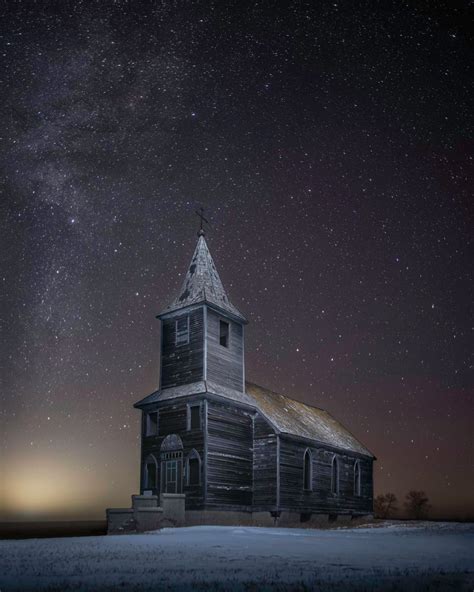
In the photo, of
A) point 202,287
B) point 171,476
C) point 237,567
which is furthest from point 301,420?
point 237,567

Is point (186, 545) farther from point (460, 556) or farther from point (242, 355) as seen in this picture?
point (242, 355)

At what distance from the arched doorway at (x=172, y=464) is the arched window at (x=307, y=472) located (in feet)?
28.3

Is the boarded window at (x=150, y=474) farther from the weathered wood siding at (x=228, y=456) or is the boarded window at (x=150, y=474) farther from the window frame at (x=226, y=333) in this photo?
the window frame at (x=226, y=333)

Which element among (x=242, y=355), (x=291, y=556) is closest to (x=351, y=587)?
(x=291, y=556)

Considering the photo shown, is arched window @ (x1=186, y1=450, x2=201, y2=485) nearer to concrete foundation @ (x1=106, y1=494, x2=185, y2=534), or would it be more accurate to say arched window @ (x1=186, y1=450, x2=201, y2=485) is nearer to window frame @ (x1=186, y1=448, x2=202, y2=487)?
window frame @ (x1=186, y1=448, x2=202, y2=487)

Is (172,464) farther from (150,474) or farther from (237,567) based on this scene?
(237,567)

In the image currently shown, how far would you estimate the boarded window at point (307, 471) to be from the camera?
1368 inches

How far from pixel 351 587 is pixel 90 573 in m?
4.60

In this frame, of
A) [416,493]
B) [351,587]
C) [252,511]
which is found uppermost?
[351,587]

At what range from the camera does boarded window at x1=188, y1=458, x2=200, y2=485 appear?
29.3m

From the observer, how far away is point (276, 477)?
102ft

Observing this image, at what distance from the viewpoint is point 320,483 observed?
3638 cm

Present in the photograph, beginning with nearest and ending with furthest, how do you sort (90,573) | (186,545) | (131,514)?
1. (90,573)
2. (186,545)
3. (131,514)

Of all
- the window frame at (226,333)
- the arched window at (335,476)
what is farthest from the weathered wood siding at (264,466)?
the arched window at (335,476)
